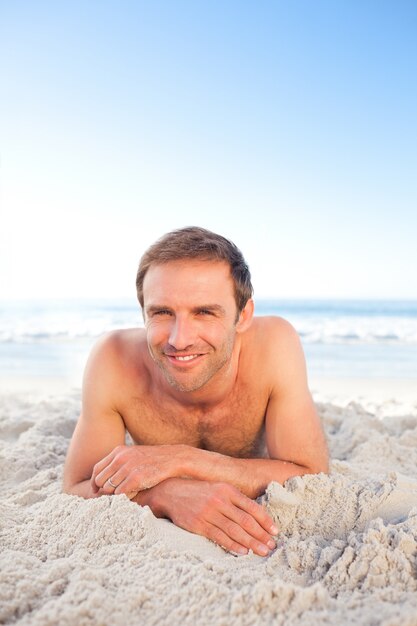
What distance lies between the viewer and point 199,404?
2596mm

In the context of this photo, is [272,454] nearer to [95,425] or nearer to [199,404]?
[199,404]

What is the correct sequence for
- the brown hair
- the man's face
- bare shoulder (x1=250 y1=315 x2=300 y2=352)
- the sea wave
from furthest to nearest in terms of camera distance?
1. the sea wave
2. bare shoulder (x1=250 y1=315 x2=300 y2=352)
3. the brown hair
4. the man's face

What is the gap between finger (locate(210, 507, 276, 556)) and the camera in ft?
5.78

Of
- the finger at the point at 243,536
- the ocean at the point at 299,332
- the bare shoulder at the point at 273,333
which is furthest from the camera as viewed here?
the ocean at the point at 299,332

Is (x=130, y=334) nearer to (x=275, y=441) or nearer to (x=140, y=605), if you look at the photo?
(x=275, y=441)

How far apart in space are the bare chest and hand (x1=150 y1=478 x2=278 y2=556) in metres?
0.61

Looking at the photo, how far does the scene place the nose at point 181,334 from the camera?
216 centimetres

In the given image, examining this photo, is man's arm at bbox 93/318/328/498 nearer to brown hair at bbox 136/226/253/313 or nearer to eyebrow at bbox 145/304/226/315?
brown hair at bbox 136/226/253/313

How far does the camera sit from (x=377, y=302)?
2330cm

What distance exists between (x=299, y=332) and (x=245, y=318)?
1168cm

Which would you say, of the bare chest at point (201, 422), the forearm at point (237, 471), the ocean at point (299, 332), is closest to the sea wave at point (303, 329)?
the ocean at point (299, 332)

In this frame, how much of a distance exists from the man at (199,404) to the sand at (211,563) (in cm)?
12

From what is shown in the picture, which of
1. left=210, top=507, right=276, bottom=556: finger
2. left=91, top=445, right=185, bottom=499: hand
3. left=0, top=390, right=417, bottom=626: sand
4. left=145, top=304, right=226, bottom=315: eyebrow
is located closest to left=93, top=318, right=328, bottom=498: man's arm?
left=91, top=445, right=185, bottom=499: hand

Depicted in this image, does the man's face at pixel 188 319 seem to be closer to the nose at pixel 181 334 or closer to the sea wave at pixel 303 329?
the nose at pixel 181 334
